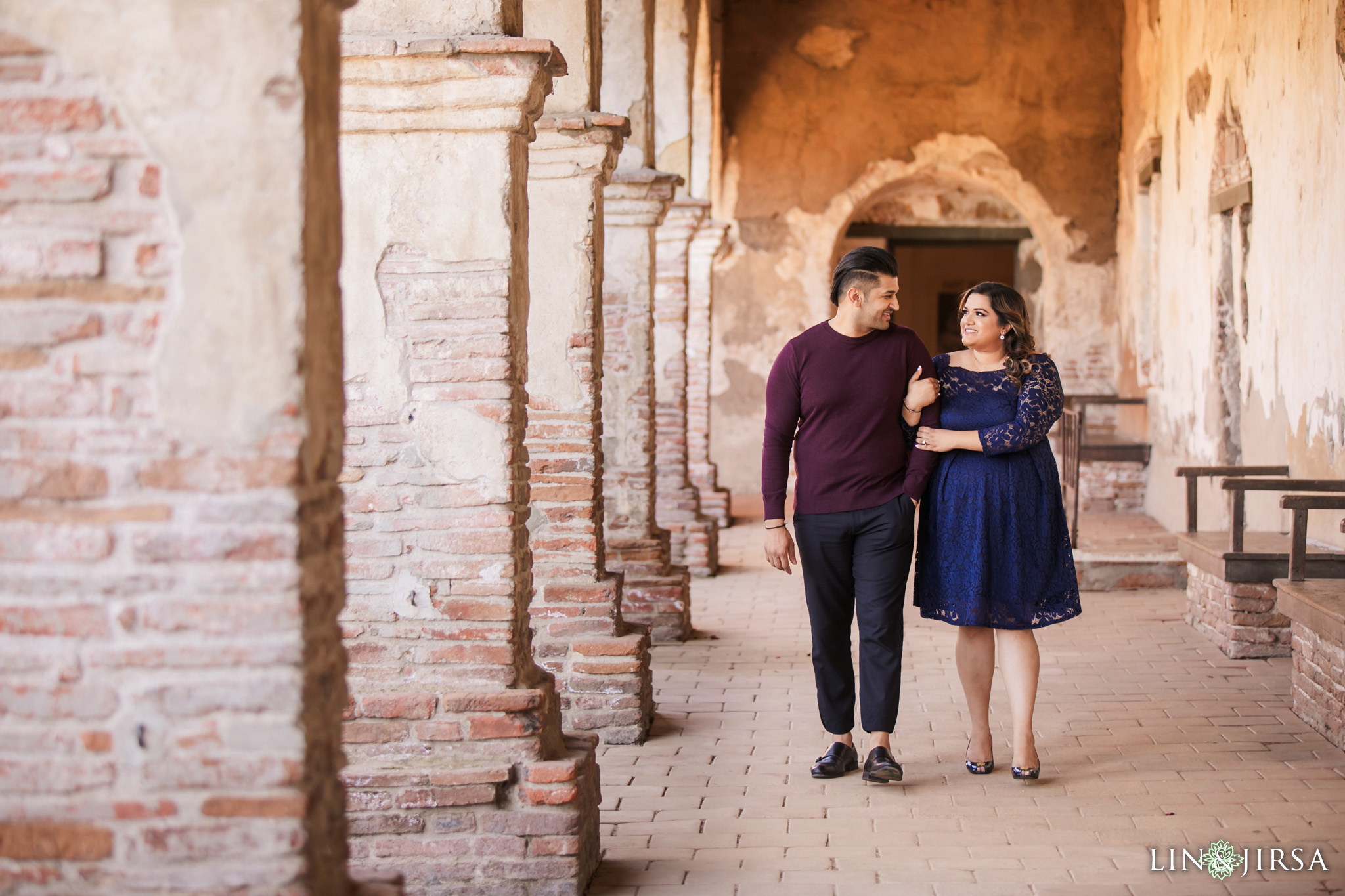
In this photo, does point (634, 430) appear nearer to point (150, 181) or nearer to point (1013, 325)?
point (1013, 325)

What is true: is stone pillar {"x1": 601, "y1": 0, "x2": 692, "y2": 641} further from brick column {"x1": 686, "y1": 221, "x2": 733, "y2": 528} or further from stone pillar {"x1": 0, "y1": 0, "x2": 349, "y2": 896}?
brick column {"x1": 686, "y1": 221, "x2": 733, "y2": 528}

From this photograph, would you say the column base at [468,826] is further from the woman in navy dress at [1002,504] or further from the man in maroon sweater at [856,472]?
the woman in navy dress at [1002,504]

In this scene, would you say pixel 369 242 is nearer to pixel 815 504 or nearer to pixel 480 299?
pixel 480 299

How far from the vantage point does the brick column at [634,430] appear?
7.40 m

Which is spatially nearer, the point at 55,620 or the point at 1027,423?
the point at 55,620

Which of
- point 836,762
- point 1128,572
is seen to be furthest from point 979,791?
point 1128,572

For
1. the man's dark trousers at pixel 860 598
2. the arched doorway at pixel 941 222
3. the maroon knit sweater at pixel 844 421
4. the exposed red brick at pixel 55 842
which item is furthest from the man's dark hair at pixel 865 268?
the arched doorway at pixel 941 222

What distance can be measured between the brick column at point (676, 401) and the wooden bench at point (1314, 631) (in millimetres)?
5101

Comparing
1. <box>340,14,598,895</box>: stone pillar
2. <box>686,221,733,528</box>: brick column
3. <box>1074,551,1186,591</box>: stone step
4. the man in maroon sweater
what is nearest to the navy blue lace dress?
the man in maroon sweater

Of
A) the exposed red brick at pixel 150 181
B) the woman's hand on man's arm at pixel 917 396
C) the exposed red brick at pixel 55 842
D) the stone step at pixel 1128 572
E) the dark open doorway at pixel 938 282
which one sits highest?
the dark open doorway at pixel 938 282

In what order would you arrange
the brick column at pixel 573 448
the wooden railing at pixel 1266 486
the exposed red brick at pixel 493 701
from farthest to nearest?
the wooden railing at pixel 1266 486, the brick column at pixel 573 448, the exposed red brick at pixel 493 701

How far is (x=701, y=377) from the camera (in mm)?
12750

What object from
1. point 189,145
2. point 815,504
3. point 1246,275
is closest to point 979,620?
point 815,504

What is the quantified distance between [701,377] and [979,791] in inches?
334
